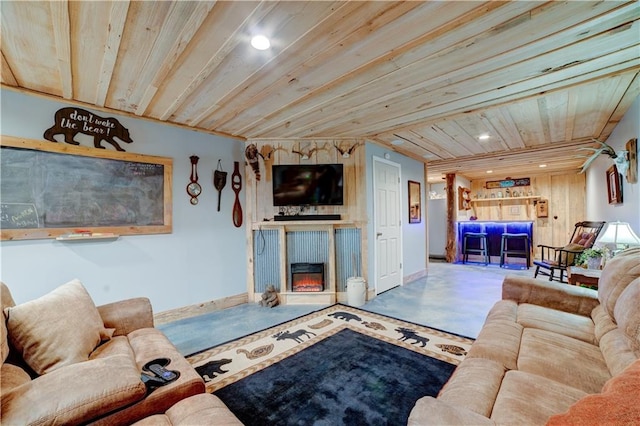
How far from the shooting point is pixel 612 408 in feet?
1.78

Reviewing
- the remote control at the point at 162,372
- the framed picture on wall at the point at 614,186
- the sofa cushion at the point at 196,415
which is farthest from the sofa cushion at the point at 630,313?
the framed picture on wall at the point at 614,186

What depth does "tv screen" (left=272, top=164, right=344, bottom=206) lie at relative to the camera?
12.6 feet

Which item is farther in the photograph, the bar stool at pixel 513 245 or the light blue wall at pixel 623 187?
the bar stool at pixel 513 245

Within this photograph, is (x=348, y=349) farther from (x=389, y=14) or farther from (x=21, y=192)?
(x=21, y=192)

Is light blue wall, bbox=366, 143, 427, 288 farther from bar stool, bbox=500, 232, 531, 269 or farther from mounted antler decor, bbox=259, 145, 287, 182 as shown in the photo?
bar stool, bbox=500, 232, 531, 269

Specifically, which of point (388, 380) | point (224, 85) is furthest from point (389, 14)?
point (388, 380)

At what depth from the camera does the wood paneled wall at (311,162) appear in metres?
4.00

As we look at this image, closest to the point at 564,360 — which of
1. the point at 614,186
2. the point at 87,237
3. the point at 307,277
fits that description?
the point at 307,277

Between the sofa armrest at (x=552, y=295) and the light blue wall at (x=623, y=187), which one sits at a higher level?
the light blue wall at (x=623, y=187)

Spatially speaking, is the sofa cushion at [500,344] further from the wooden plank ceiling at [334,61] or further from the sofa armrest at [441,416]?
the wooden plank ceiling at [334,61]

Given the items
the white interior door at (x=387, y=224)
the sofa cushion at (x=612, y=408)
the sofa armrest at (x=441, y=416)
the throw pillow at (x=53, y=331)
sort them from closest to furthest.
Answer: the sofa cushion at (x=612, y=408)
the sofa armrest at (x=441, y=416)
the throw pillow at (x=53, y=331)
the white interior door at (x=387, y=224)

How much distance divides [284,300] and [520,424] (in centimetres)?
320

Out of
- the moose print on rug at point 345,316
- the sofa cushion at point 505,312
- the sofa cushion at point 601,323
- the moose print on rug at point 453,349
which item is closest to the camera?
the sofa cushion at point 601,323

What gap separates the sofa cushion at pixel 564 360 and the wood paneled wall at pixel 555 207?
271 inches
